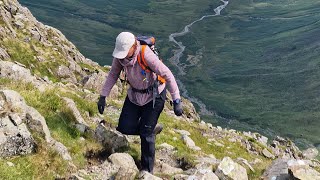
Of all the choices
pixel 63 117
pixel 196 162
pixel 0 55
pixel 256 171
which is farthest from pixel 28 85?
pixel 0 55

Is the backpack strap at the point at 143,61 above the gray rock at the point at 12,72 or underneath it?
above

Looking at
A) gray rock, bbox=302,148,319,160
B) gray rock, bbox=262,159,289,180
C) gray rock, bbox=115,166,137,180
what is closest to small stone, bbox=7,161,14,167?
gray rock, bbox=115,166,137,180

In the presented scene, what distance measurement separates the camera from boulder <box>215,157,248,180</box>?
43.7 feet

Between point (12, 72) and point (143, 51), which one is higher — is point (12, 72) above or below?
below

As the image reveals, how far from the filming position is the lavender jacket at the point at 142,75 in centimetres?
1285

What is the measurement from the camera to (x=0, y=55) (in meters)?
37.4

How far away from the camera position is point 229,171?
1347 cm

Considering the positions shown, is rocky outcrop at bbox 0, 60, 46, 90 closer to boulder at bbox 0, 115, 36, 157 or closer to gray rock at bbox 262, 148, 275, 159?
boulder at bbox 0, 115, 36, 157

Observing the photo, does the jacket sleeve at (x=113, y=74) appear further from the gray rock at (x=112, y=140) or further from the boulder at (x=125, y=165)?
the boulder at (x=125, y=165)

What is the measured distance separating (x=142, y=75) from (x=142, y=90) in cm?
67

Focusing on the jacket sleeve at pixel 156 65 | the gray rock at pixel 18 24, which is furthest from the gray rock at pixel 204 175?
the gray rock at pixel 18 24

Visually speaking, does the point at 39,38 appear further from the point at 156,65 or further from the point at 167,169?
the point at 156,65

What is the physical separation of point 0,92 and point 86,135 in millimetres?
3621

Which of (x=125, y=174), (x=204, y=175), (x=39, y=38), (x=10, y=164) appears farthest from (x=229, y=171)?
(x=39, y=38)
